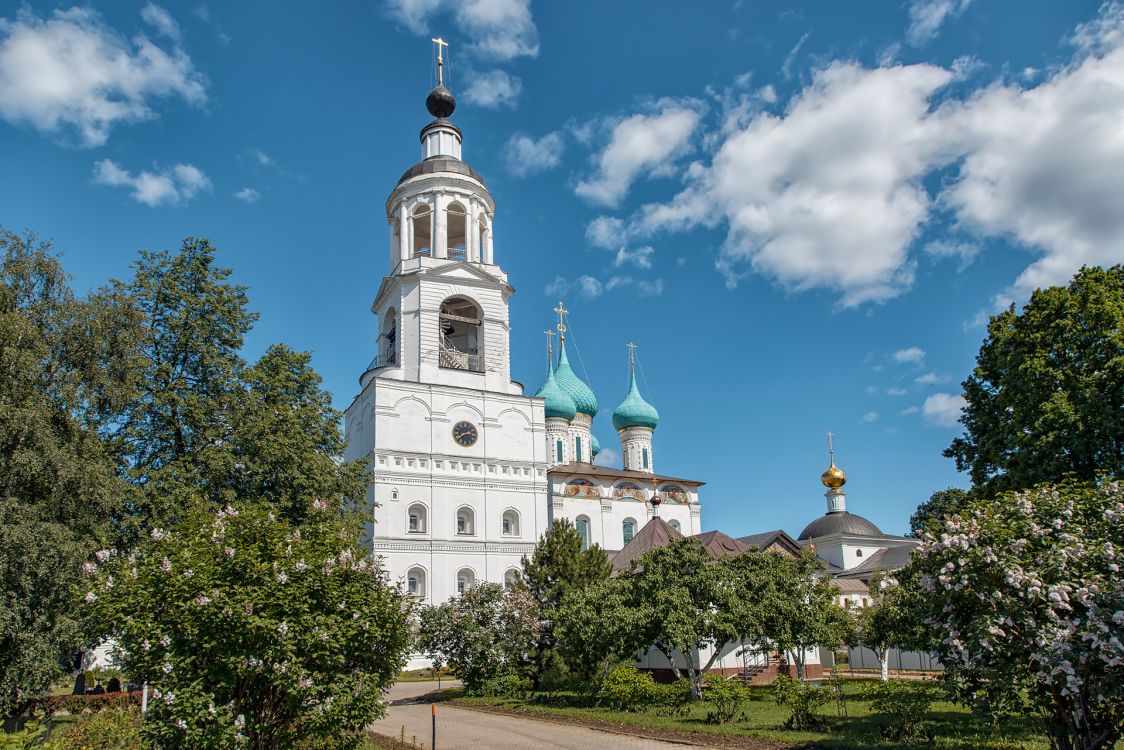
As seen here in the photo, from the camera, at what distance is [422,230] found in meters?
41.2

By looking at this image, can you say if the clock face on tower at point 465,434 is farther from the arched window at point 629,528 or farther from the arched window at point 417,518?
the arched window at point 629,528

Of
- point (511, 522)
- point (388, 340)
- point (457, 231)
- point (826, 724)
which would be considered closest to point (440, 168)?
point (457, 231)

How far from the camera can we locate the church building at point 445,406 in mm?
34469

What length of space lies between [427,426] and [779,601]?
19.2 meters

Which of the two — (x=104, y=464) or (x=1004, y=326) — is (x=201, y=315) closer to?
(x=104, y=464)

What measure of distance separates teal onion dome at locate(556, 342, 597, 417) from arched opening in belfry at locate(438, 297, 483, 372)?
15.0 meters

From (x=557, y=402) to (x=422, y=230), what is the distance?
15.3m

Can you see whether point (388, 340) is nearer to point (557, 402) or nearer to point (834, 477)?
point (557, 402)

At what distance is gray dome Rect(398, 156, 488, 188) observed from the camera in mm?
38500

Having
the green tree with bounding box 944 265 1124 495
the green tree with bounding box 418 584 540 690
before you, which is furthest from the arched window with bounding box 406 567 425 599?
the green tree with bounding box 944 265 1124 495

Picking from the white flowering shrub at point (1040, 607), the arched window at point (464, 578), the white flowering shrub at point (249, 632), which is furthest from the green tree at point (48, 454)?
the arched window at point (464, 578)

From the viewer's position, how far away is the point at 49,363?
17.8 m

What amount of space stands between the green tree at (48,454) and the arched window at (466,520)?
→ 1821 centimetres

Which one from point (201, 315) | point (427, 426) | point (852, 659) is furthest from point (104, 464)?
point (852, 659)
